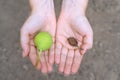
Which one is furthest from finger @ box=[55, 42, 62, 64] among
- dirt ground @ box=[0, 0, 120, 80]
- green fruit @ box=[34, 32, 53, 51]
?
dirt ground @ box=[0, 0, 120, 80]

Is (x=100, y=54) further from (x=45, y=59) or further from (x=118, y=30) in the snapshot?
(x=45, y=59)

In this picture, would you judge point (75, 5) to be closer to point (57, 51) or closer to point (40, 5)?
point (40, 5)

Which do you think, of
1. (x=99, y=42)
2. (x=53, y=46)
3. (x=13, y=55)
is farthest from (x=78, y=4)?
(x=13, y=55)

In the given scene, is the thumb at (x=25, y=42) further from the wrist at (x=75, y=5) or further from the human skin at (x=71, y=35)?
the wrist at (x=75, y=5)

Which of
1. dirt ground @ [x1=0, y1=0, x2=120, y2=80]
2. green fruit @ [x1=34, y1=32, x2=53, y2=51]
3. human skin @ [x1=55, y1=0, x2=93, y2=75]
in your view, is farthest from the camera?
dirt ground @ [x1=0, y1=0, x2=120, y2=80]

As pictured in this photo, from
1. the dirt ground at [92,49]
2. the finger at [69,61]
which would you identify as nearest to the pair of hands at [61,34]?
the finger at [69,61]

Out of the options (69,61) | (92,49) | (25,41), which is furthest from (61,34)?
(92,49)

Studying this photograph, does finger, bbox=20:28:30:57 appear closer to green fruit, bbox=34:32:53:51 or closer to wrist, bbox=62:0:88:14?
green fruit, bbox=34:32:53:51
